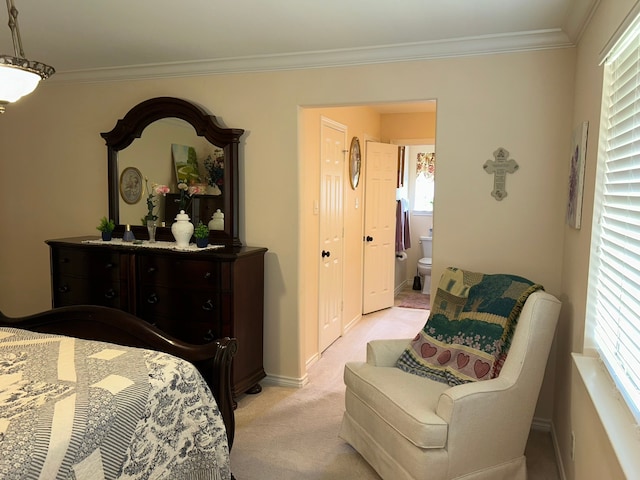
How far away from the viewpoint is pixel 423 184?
24.4 feet

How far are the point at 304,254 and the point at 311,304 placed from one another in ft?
1.58

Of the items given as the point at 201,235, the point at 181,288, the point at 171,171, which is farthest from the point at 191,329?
the point at 171,171

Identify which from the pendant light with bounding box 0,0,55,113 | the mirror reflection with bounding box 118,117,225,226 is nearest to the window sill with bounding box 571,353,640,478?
the pendant light with bounding box 0,0,55,113

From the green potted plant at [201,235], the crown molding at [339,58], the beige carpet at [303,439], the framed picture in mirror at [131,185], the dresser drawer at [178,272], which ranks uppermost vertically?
the crown molding at [339,58]

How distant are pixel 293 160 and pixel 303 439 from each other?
183cm

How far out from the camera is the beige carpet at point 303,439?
264 centimetres

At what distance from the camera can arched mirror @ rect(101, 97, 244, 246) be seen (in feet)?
11.9

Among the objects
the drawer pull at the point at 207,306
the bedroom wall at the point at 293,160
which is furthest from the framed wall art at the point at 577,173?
the drawer pull at the point at 207,306

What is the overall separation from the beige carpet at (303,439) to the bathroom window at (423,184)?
385cm

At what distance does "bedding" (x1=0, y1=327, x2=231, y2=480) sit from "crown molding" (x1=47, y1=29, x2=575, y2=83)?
2202mm

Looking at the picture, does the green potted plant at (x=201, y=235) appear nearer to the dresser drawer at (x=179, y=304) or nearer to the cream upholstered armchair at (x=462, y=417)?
the dresser drawer at (x=179, y=304)

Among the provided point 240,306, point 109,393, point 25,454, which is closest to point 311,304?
point 240,306

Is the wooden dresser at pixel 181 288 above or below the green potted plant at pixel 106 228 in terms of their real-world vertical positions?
below

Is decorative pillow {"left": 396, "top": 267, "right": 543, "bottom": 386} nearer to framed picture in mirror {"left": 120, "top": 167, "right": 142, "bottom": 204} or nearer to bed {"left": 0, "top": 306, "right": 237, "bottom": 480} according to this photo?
bed {"left": 0, "top": 306, "right": 237, "bottom": 480}
